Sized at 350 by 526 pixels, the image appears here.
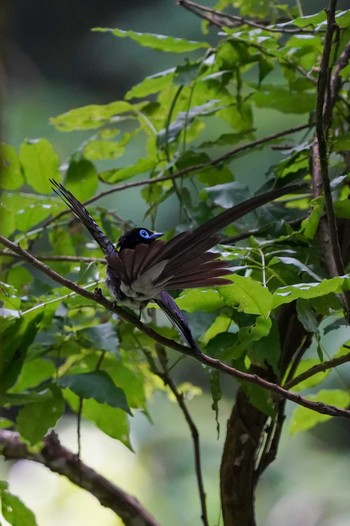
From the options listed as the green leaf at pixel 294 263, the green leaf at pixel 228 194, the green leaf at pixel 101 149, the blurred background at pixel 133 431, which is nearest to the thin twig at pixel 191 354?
the green leaf at pixel 294 263

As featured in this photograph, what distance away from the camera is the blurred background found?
1707 millimetres

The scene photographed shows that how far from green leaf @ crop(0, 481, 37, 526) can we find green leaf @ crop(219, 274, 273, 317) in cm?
30

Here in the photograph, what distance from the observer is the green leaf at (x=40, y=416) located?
0.76 meters

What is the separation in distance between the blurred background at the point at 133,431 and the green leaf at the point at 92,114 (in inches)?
24.3

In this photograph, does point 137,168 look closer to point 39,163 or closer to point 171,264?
point 39,163

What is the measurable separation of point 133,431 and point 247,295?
1.32 m

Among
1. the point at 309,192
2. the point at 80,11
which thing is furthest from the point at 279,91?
the point at 80,11

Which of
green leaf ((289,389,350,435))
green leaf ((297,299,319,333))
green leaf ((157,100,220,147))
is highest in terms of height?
green leaf ((157,100,220,147))

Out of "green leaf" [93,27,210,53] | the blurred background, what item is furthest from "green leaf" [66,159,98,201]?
the blurred background

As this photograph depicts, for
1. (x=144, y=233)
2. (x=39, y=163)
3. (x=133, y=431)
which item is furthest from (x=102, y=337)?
(x=133, y=431)

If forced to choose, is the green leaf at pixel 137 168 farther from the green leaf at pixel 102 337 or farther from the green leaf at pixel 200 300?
the green leaf at pixel 200 300

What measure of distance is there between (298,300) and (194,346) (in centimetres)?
11

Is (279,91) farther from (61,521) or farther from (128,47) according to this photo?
(128,47)

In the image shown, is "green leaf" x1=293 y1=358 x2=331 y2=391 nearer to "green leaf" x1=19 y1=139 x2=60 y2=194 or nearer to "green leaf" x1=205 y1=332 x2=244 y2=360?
"green leaf" x1=205 y1=332 x2=244 y2=360
